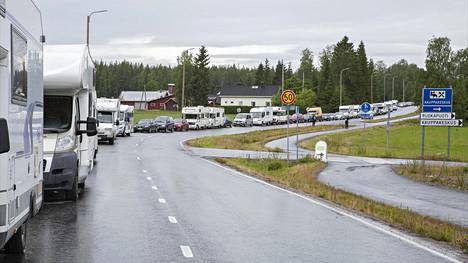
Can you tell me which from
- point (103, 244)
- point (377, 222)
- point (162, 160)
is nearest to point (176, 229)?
point (103, 244)

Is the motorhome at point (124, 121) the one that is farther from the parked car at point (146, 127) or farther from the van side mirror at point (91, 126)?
the van side mirror at point (91, 126)

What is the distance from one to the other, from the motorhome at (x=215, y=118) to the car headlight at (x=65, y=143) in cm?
6887

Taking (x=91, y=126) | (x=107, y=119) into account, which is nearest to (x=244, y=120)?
(x=107, y=119)

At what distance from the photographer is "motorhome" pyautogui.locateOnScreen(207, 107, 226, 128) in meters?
84.8

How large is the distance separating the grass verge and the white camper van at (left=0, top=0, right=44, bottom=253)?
16363 millimetres

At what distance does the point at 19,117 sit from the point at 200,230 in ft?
15.2

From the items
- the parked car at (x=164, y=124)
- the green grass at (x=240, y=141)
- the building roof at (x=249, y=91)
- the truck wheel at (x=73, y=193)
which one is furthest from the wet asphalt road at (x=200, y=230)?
the building roof at (x=249, y=91)

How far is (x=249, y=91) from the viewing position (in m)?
181

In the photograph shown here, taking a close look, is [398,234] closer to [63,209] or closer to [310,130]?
[63,209]

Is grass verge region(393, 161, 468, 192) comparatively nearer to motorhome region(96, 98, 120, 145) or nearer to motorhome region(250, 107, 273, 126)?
motorhome region(96, 98, 120, 145)

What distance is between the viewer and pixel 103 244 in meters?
9.88

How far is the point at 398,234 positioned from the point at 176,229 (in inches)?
149

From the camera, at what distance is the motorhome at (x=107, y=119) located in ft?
143

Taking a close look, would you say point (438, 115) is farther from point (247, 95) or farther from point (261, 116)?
point (247, 95)
